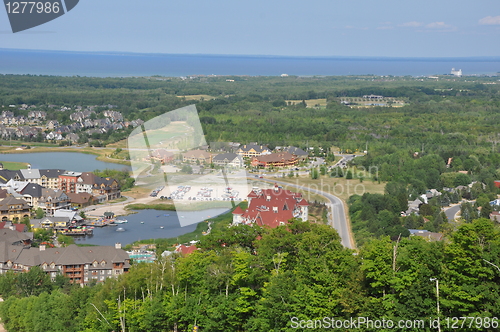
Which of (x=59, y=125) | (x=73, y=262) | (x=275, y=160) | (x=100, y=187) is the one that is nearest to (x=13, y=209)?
(x=100, y=187)

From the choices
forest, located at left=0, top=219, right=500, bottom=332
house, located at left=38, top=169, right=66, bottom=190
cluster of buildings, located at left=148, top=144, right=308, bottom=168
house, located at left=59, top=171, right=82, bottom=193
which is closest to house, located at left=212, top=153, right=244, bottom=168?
cluster of buildings, located at left=148, top=144, right=308, bottom=168

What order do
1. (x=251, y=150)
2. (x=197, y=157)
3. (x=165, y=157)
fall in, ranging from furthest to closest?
1. (x=251, y=150)
2. (x=197, y=157)
3. (x=165, y=157)

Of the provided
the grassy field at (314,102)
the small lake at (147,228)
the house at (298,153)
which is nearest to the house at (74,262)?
the small lake at (147,228)

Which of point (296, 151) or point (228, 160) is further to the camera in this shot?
point (296, 151)

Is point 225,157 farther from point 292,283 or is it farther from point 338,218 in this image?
point 292,283

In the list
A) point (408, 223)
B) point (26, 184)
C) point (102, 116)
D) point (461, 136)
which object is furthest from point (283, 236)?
point (102, 116)

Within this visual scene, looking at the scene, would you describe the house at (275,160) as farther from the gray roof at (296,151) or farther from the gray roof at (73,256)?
the gray roof at (73,256)

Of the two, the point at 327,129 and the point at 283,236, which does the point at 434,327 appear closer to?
the point at 283,236
